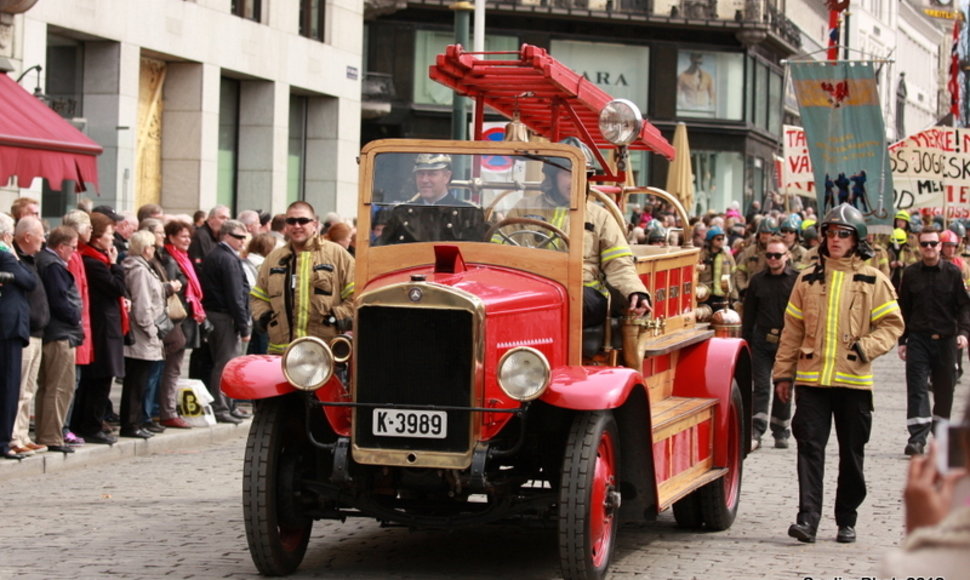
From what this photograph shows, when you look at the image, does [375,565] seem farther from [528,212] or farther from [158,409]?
[158,409]

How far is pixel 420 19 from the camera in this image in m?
50.7

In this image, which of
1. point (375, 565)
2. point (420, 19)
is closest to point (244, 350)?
point (375, 565)

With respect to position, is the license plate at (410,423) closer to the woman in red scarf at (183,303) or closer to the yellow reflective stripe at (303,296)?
the yellow reflective stripe at (303,296)

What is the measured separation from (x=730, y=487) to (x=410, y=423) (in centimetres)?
329

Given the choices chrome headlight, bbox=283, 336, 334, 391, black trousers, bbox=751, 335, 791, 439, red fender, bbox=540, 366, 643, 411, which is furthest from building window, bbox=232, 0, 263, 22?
red fender, bbox=540, 366, 643, 411

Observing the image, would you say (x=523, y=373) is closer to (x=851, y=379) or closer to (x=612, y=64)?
(x=851, y=379)

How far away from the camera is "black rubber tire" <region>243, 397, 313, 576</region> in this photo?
8.16 m

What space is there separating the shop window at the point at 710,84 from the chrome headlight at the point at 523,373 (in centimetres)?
4678

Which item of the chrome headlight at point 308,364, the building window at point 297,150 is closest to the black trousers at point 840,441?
the chrome headlight at point 308,364

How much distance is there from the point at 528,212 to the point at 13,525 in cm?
361

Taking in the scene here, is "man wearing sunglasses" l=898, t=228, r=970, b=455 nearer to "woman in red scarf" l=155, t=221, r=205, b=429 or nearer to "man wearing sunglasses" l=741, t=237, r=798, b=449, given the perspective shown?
"man wearing sunglasses" l=741, t=237, r=798, b=449

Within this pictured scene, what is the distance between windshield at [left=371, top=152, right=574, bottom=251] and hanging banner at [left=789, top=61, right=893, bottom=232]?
23.7 ft

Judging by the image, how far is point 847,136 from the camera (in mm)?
16078

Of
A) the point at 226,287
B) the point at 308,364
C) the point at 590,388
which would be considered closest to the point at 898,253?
the point at 226,287
